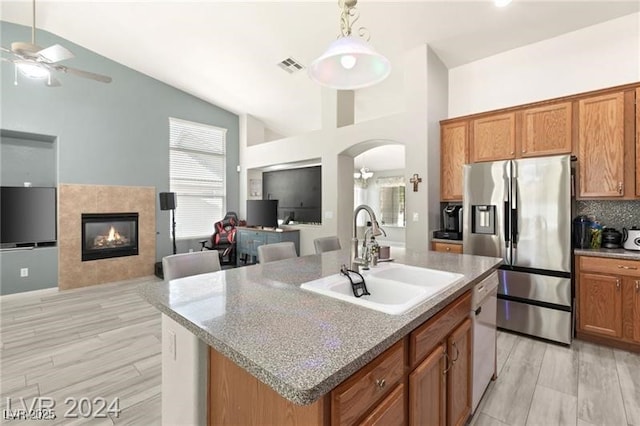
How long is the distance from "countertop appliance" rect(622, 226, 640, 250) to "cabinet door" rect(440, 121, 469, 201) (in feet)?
5.20

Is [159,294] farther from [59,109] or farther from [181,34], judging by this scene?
[59,109]

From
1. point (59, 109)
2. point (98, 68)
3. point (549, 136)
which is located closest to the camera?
point (549, 136)

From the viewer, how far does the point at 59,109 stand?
4777mm

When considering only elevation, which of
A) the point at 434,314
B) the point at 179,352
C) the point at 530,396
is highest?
the point at 434,314

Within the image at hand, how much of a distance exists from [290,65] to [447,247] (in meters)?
3.60

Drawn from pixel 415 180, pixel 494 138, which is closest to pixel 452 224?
pixel 415 180

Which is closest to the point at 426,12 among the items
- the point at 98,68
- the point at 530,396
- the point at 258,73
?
the point at 258,73

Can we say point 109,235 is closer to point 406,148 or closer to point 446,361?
point 406,148

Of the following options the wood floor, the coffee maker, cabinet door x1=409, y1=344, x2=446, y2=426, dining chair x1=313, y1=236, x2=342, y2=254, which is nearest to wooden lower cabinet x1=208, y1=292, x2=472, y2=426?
cabinet door x1=409, y1=344, x2=446, y2=426

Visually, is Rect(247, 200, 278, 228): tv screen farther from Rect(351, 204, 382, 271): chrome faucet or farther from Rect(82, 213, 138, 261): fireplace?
Rect(351, 204, 382, 271): chrome faucet

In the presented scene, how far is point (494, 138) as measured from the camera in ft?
11.9

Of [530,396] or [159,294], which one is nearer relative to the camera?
[159,294]

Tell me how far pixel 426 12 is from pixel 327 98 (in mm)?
2087

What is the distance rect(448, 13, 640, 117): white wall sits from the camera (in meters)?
3.11
